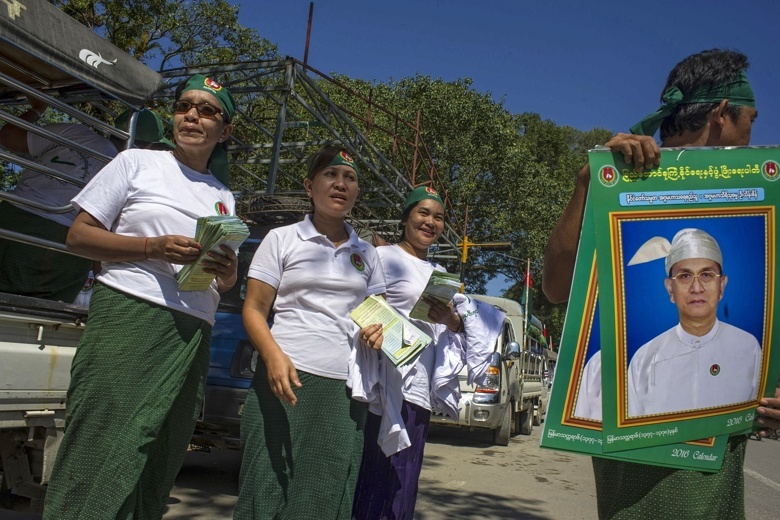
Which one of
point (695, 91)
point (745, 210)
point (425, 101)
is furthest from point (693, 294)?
point (425, 101)

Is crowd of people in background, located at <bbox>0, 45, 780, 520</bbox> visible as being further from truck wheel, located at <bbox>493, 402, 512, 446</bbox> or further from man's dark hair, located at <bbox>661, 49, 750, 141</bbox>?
truck wheel, located at <bbox>493, 402, 512, 446</bbox>

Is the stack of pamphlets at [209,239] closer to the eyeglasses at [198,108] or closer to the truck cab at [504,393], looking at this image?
the eyeglasses at [198,108]

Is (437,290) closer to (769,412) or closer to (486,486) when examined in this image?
(769,412)

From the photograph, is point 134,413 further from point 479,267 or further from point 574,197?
point 479,267

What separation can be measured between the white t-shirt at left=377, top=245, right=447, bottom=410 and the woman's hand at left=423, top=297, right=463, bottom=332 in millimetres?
85

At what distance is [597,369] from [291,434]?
4.66ft

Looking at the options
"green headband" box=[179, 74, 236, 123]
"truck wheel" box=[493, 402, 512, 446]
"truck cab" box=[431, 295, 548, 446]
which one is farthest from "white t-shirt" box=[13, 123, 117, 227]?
"truck wheel" box=[493, 402, 512, 446]

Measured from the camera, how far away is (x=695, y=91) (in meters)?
1.81

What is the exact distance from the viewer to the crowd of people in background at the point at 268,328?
1793 mm

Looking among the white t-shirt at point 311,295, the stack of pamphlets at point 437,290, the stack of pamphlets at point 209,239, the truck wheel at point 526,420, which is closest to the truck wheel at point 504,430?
the truck wheel at point 526,420

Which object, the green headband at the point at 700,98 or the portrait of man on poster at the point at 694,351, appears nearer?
the portrait of man on poster at the point at 694,351

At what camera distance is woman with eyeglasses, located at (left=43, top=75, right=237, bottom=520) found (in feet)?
7.13

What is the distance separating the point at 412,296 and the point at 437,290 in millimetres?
355

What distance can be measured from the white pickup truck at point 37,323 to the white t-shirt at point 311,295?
890 mm
